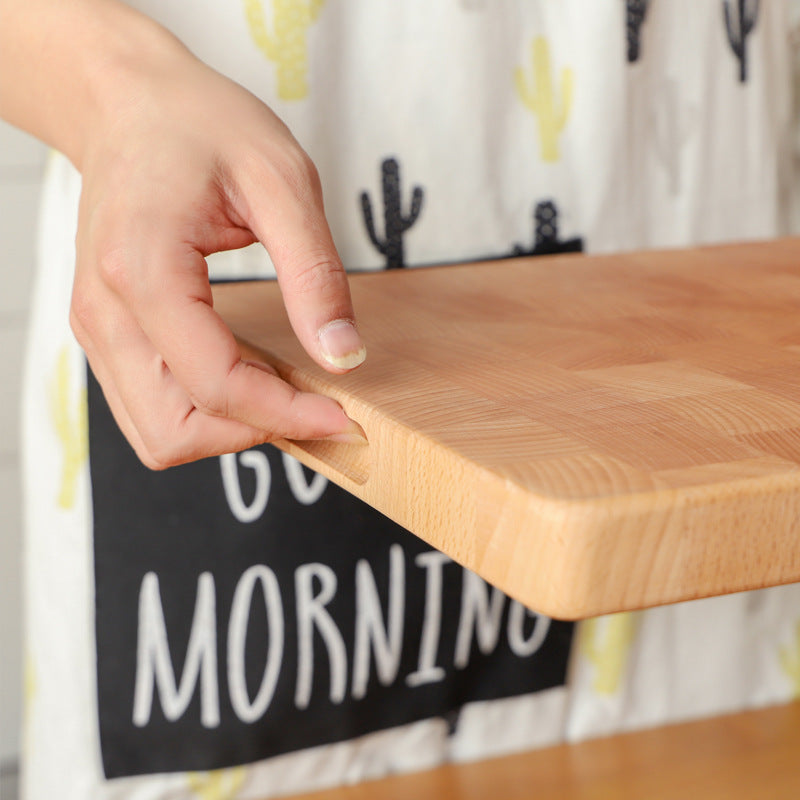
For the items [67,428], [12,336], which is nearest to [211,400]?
[67,428]

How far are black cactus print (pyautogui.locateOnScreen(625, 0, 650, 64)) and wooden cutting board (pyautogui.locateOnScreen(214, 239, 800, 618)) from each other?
265 mm

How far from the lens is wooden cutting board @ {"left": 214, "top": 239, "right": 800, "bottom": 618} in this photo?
0.74ft

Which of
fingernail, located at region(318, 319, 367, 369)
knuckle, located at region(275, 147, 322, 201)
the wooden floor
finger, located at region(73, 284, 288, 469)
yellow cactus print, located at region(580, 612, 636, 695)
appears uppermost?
knuckle, located at region(275, 147, 322, 201)

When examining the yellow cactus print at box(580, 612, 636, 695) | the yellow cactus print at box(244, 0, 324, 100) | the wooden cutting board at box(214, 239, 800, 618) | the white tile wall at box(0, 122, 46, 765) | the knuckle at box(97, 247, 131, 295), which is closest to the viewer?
the wooden cutting board at box(214, 239, 800, 618)

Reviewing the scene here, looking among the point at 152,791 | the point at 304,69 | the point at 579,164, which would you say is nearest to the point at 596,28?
the point at 579,164

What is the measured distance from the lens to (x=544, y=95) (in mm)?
653

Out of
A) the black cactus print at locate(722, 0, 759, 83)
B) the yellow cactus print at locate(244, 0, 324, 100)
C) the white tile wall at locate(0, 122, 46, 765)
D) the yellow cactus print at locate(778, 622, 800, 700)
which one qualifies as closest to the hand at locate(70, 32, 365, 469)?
the yellow cactus print at locate(244, 0, 324, 100)

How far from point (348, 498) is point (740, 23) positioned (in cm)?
39

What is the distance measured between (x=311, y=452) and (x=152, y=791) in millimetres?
378

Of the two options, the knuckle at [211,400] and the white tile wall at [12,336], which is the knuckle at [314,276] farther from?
the white tile wall at [12,336]

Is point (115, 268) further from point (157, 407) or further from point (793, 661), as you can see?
point (793, 661)

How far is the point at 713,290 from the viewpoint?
1.51ft

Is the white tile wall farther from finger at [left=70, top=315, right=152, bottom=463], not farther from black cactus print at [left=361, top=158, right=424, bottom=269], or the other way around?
finger at [left=70, top=315, right=152, bottom=463]

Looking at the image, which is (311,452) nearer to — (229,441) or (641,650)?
(229,441)
